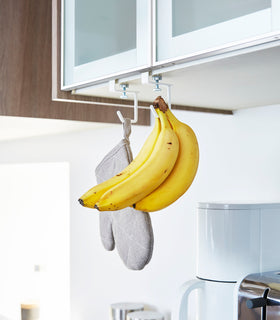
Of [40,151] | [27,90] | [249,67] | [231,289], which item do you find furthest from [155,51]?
[40,151]

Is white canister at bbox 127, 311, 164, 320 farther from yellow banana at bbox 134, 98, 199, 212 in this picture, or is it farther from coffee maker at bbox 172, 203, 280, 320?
yellow banana at bbox 134, 98, 199, 212

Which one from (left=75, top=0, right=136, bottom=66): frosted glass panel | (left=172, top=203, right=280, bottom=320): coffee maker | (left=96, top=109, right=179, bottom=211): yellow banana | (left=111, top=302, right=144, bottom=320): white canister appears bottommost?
(left=111, top=302, right=144, bottom=320): white canister

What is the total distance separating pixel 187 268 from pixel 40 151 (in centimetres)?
97

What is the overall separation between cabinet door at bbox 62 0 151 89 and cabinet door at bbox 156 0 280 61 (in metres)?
0.04

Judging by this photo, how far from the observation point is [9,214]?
2.66 metres

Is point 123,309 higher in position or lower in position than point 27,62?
lower

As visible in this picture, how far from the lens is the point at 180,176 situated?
903 millimetres

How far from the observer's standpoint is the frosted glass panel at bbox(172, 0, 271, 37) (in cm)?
78

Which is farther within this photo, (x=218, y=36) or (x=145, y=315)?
(x=145, y=315)

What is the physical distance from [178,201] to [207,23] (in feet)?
2.76

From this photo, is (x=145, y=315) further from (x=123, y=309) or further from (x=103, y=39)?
(x=103, y=39)

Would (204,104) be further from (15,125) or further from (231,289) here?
(15,125)

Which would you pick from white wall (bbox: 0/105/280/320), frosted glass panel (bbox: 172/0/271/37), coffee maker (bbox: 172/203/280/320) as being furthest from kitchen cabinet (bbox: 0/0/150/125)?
frosted glass panel (bbox: 172/0/271/37)

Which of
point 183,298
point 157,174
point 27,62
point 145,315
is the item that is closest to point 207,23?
point 157,174
